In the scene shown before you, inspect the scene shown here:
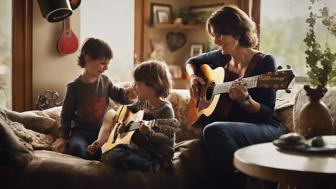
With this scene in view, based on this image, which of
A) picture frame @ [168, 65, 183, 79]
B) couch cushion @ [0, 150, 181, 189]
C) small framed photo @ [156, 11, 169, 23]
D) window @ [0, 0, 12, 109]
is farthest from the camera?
picture frame @ [168, 65, 183, 79]

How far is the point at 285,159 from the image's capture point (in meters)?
1.82

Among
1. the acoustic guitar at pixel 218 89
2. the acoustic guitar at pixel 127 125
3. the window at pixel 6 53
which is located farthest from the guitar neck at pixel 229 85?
the window at pixel 6 53

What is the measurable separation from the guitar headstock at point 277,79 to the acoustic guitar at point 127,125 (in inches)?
18.4

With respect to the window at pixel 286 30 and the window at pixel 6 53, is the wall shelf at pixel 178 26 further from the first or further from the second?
the window at pixel 6 53

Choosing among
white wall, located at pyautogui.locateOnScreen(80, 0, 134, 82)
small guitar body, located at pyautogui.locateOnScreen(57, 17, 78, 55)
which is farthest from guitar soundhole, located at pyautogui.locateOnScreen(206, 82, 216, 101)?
white wall, located at pyautogui.locateOnScreen(80, 0, 134, 82)

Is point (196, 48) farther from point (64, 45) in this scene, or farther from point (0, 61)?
point (0, 61)

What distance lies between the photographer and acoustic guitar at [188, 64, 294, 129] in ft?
7.97

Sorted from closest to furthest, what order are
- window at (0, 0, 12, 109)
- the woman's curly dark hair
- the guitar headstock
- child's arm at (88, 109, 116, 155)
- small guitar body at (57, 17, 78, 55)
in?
the guitar headstock, child's arm at (88, 109, 116, 155), the woman's curly dark hair, window at (0, 0, 12, 109), small guitar body at (57, 17, 78, 55)

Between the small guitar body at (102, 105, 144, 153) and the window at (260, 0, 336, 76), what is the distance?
1.65 m

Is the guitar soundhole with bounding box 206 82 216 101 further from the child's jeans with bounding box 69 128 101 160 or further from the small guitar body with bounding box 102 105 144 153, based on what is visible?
the child's jeans with bounding box 69 128 101 160

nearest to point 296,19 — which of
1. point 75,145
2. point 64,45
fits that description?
point 64,45

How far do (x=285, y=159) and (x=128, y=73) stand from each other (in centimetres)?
255

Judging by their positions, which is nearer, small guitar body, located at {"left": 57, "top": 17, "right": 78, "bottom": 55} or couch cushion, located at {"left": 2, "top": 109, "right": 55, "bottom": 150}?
couch cushion, located at {"left": 2, "top": 109, "right": 55, "bottom": 150}

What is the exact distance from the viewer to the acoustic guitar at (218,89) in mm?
2428
